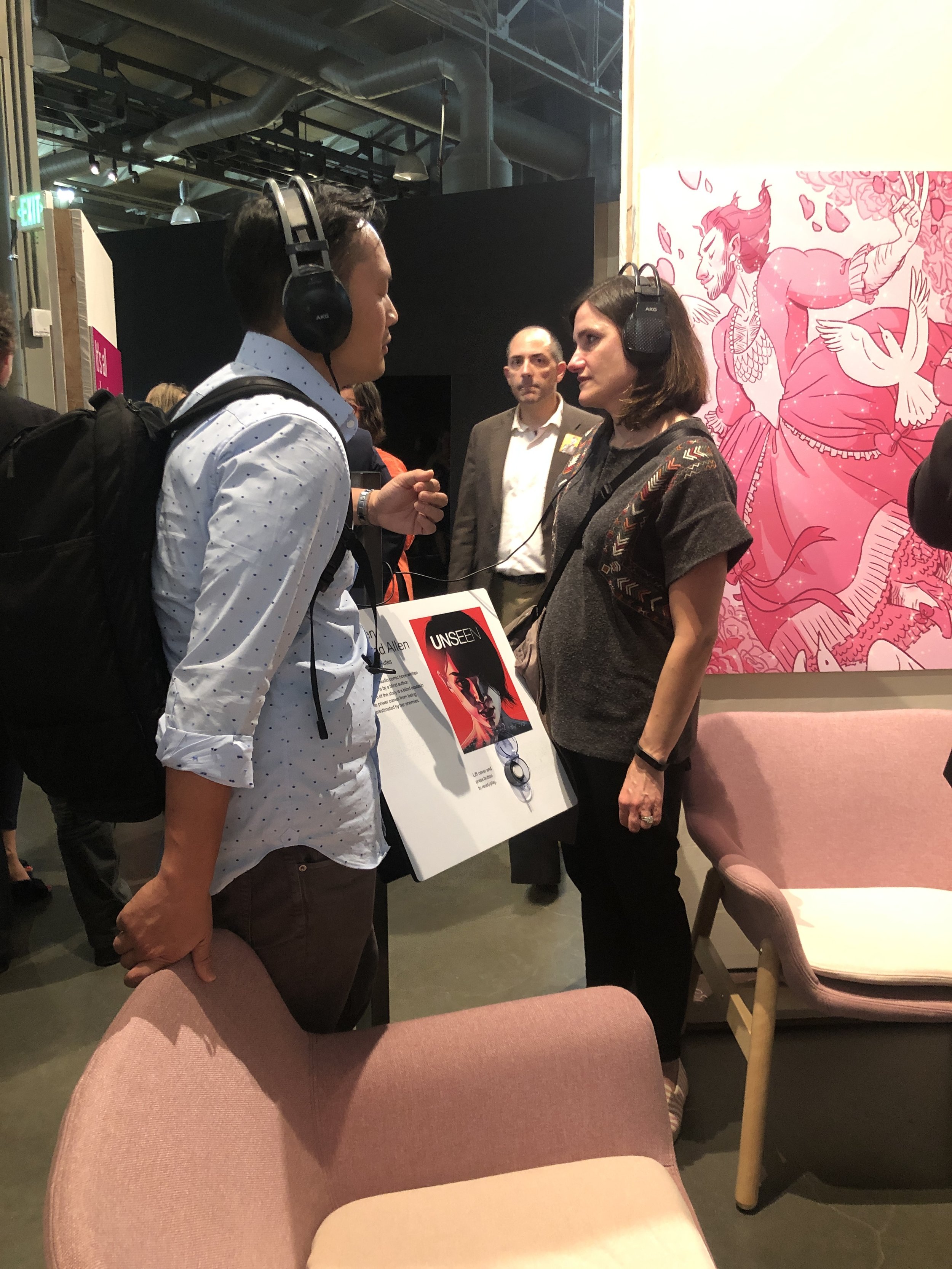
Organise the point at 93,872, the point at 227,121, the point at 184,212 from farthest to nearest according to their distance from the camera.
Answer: the point at 184,212 < the point at 227,121 < the point at 93,872

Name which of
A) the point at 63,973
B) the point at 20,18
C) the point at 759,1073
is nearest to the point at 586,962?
the point at 759,1073

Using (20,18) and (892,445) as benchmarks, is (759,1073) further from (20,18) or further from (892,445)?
(20,18)

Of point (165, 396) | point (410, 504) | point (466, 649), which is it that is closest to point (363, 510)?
point (410, 504)

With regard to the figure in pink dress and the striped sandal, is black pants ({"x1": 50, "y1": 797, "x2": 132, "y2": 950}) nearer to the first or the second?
the striped sandal

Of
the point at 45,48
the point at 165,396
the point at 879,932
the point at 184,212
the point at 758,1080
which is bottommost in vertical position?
the point at 758,1080

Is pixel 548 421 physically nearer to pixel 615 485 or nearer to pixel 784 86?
pixel 784 86

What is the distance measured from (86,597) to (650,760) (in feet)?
3.44

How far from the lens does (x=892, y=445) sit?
6.95ft

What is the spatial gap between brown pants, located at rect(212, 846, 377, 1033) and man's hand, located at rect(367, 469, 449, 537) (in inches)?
21.2

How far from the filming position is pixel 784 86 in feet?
6.50

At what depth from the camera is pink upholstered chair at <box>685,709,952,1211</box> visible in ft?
5.89

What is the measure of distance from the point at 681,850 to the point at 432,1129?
1.28 meters

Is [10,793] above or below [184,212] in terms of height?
below

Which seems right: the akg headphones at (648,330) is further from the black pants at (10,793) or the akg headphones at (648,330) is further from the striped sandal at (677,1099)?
the black pants at (10,793)
